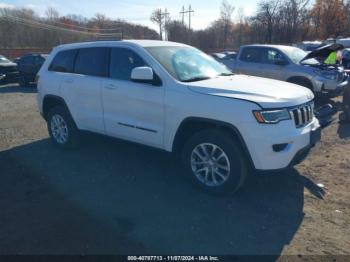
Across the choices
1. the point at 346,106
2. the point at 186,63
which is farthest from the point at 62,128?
the point at 346,106

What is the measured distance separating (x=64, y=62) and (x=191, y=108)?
3.08 m

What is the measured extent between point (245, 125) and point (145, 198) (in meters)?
1.57

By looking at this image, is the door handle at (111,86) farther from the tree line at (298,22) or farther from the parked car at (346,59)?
the tree line at (298,22)

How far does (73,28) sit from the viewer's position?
2680 inches

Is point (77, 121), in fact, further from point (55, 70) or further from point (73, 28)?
point (73, 28)

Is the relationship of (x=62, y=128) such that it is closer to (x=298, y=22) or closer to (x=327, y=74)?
(x=327, y=74)

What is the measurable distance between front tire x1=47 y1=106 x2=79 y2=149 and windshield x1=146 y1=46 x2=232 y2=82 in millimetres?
2150

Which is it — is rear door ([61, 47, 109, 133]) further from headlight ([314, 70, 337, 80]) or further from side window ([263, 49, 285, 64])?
headlight ([314, 70, 337, 80])

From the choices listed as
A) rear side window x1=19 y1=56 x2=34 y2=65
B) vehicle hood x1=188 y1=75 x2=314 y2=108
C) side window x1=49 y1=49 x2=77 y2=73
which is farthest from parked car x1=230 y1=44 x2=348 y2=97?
rear side window x1=19 y1=56 x2=34 y2=65

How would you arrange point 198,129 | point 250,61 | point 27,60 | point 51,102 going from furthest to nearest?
point 27,60
point 250,61
point 51,102
point 198,129

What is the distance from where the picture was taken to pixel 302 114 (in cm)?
412

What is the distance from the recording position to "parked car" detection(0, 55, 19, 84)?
18473 millimetres

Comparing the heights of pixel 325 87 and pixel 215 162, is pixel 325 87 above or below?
above

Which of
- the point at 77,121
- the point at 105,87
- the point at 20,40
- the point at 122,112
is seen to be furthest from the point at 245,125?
the point at 20,40
